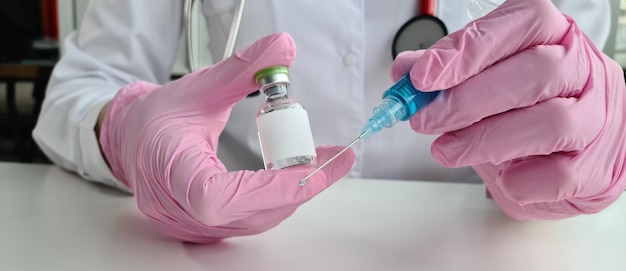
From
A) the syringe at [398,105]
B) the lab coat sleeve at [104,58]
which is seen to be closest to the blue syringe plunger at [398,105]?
the syringe at [398,105]

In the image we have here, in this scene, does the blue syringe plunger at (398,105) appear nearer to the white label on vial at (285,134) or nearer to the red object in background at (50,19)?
the white label on vial at (285,134)

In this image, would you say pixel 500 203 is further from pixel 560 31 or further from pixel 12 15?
pixel 12 15

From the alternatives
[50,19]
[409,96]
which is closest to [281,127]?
[409,96]

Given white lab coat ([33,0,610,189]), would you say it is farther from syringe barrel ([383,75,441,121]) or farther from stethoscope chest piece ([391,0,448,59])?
syringe barrel ([383,75,441,121])

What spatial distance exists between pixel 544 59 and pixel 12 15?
2577 millimetres

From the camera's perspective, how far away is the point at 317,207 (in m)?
0.66

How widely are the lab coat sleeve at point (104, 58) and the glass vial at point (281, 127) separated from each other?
367 millimetres

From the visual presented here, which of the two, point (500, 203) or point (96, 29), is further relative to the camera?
point (96, 29)

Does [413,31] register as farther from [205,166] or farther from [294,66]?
[205,166]

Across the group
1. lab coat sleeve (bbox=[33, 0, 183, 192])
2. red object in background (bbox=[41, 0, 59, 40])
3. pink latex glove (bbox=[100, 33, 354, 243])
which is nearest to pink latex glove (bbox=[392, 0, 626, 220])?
pink latex glove (bbox=[100, 33, 354, 243])

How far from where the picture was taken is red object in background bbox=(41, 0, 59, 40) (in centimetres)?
264

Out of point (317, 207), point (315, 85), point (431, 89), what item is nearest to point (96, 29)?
point (315, 85)

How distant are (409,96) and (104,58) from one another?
1.98 feet

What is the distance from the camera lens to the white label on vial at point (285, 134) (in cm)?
46
